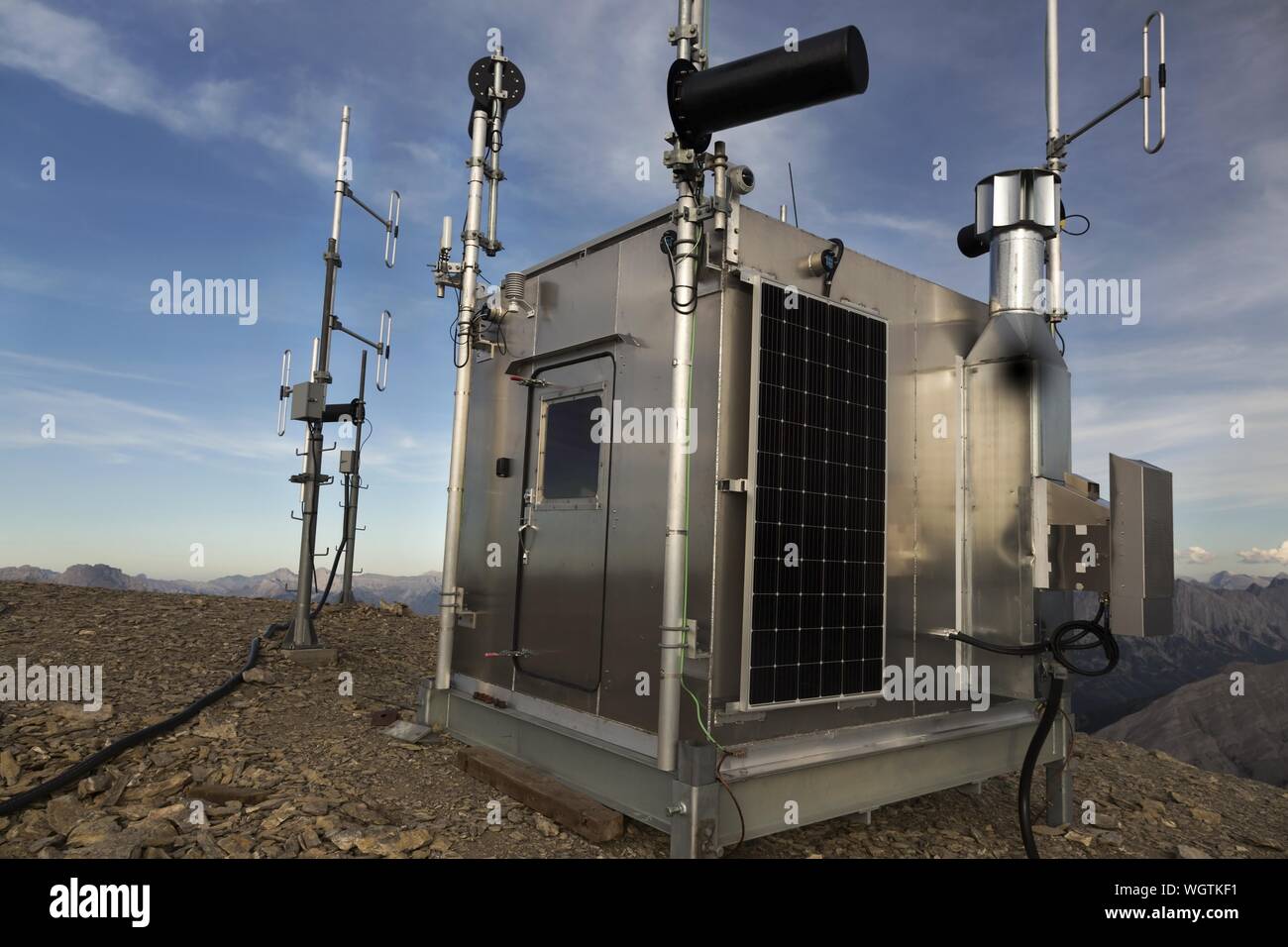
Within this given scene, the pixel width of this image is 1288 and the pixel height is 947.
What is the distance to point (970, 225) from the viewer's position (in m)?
6.02

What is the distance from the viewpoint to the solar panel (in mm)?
4207

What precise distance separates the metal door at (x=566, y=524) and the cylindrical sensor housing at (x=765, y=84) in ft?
5.22

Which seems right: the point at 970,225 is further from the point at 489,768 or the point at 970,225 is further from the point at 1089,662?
the point at 489,768

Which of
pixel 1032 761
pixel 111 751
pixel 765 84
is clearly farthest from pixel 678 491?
pixel 111 751

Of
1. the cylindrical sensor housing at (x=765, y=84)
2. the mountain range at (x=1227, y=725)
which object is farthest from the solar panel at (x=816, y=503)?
the mountain range at (x=1227, y=725)

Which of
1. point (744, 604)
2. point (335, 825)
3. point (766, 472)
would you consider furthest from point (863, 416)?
point (335, 825)

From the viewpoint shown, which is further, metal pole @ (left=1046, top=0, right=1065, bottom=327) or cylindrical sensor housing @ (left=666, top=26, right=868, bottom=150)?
metal pole @ (left=1046, top=0, right=1065, bottom=327)

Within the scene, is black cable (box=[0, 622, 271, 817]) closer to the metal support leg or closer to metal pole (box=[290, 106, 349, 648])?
metal pole (box=[290, 106, 349, 648])

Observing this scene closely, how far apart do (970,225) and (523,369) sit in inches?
142

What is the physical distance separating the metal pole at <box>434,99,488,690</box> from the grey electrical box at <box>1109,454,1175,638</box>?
4.59m
